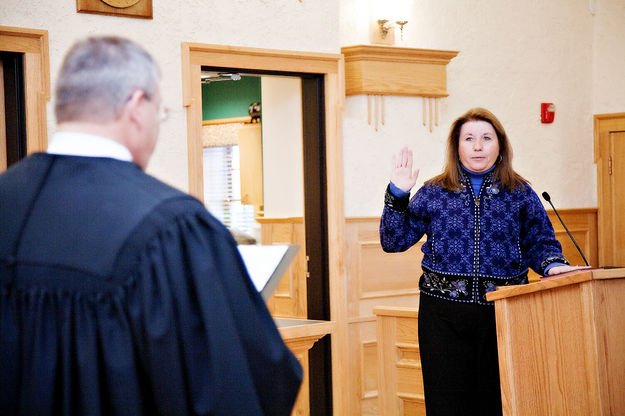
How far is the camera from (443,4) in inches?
210

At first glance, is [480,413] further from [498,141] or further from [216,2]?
[216,2]

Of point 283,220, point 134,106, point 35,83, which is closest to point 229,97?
point 283,220

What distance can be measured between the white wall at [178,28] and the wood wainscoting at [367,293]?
118 cm

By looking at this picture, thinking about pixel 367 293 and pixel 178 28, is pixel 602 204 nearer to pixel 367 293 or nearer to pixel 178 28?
pixel 367 293

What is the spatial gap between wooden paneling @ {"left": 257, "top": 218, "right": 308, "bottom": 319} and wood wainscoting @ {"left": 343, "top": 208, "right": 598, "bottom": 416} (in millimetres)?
360

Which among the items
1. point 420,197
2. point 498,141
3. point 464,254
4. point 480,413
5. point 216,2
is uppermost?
point 216,2

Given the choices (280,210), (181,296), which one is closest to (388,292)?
(280,210)

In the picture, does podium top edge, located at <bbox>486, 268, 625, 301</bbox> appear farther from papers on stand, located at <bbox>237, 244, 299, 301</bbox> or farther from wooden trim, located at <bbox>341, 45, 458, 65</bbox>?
wooden trim, located at <bbox>341, 45, 458, 65</bbox>

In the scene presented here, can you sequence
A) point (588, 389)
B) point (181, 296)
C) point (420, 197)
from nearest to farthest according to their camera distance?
point (181, 296), point (588, 389), point (420, 197)

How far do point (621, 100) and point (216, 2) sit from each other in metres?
3.35

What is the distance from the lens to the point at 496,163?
312cm

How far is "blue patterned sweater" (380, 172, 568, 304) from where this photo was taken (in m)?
2.93

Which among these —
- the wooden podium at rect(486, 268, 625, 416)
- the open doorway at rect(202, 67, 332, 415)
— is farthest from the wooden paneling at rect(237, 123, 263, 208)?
the wooden podium at rect(486, 268, 625, 416)

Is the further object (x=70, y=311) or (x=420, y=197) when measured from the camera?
(x=420, y=197)
